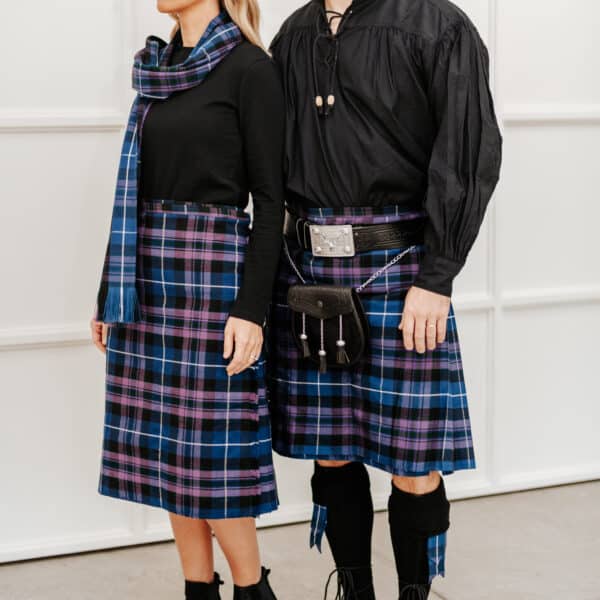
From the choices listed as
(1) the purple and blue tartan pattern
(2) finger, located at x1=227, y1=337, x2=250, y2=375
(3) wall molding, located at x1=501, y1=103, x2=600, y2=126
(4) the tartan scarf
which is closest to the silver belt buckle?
(2) finger, located at x1=227, y1=337, x2=250, y2=375

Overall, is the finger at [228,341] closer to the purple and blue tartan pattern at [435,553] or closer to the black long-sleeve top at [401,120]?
the black long-sleeve top at [401,120]

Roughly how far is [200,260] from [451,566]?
1.19m

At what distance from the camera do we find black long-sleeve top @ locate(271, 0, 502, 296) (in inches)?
70.9

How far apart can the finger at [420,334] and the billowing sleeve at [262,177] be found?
285 mm

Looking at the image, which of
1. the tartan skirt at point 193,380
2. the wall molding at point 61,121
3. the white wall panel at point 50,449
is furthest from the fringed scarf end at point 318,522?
the wall molding at point 61,121

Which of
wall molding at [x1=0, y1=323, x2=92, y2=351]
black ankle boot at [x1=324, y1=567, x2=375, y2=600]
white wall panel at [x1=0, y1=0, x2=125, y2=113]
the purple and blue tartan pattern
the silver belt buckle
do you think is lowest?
black ankle boot at [x1=324, y1=567, x2=375, y2=600]

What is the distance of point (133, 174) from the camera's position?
1861mm

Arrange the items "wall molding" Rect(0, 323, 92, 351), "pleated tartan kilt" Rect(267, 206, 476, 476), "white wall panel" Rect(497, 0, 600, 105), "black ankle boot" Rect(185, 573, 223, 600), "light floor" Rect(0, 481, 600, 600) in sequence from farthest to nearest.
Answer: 1. "white wall panel" Rect(497, 0, 600, 105)
2. "wall molding" Rect(0, 323, 92, 351)
3. "light floor" Rect(0, 481, 600, 600)
4. "black ankle boot" Rect(185, 573, 223, 600)
5. "pleated tartan kilt" Rect(267, 206, 476, 476)

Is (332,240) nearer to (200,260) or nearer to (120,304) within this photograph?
(200,260)

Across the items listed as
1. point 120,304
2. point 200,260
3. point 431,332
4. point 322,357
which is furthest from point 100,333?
point 431,332

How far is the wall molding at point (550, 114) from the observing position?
290cm

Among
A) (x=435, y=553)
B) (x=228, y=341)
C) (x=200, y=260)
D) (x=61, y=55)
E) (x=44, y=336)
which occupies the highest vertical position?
(x=61, y=55)

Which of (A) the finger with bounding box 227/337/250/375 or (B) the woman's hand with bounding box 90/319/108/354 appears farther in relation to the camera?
(B) the woman's hand with bounding box 90/319/108/354

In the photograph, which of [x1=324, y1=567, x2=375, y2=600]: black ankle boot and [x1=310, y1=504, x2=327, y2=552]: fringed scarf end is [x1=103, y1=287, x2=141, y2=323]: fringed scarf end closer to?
[x1=310, y1=504, x2=327, y2=552]: fringed scarf end
